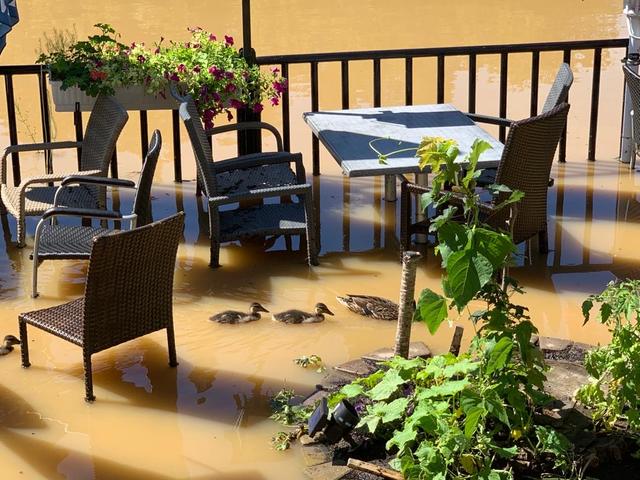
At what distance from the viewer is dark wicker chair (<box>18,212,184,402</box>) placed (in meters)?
4.69

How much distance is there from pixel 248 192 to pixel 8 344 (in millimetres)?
1563

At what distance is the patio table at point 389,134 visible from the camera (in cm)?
607

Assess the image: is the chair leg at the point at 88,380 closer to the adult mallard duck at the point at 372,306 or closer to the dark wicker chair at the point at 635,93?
the adult mallard duck at the point at 372,306

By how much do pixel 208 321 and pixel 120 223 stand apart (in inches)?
75.6

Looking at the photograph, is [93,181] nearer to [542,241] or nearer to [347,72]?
[347,72]

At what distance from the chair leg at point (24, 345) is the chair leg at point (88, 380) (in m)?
0.43

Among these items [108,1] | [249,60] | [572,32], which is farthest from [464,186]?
[108,1]

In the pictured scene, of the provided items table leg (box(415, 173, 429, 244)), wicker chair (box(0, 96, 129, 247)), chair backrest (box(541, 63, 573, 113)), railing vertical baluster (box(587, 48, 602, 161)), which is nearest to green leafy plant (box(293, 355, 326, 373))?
table leg (box(415, 173, 429, 244))

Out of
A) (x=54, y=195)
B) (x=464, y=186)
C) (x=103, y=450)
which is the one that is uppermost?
(x=464, y=186)

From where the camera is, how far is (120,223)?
741 cm

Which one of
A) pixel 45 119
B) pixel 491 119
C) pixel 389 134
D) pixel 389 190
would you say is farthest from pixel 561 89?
pixel 45 119

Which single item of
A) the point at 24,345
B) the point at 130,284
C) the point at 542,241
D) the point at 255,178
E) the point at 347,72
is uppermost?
the point at 347,72

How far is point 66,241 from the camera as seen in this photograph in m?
5.98

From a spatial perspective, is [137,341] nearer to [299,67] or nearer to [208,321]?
[208,321]
